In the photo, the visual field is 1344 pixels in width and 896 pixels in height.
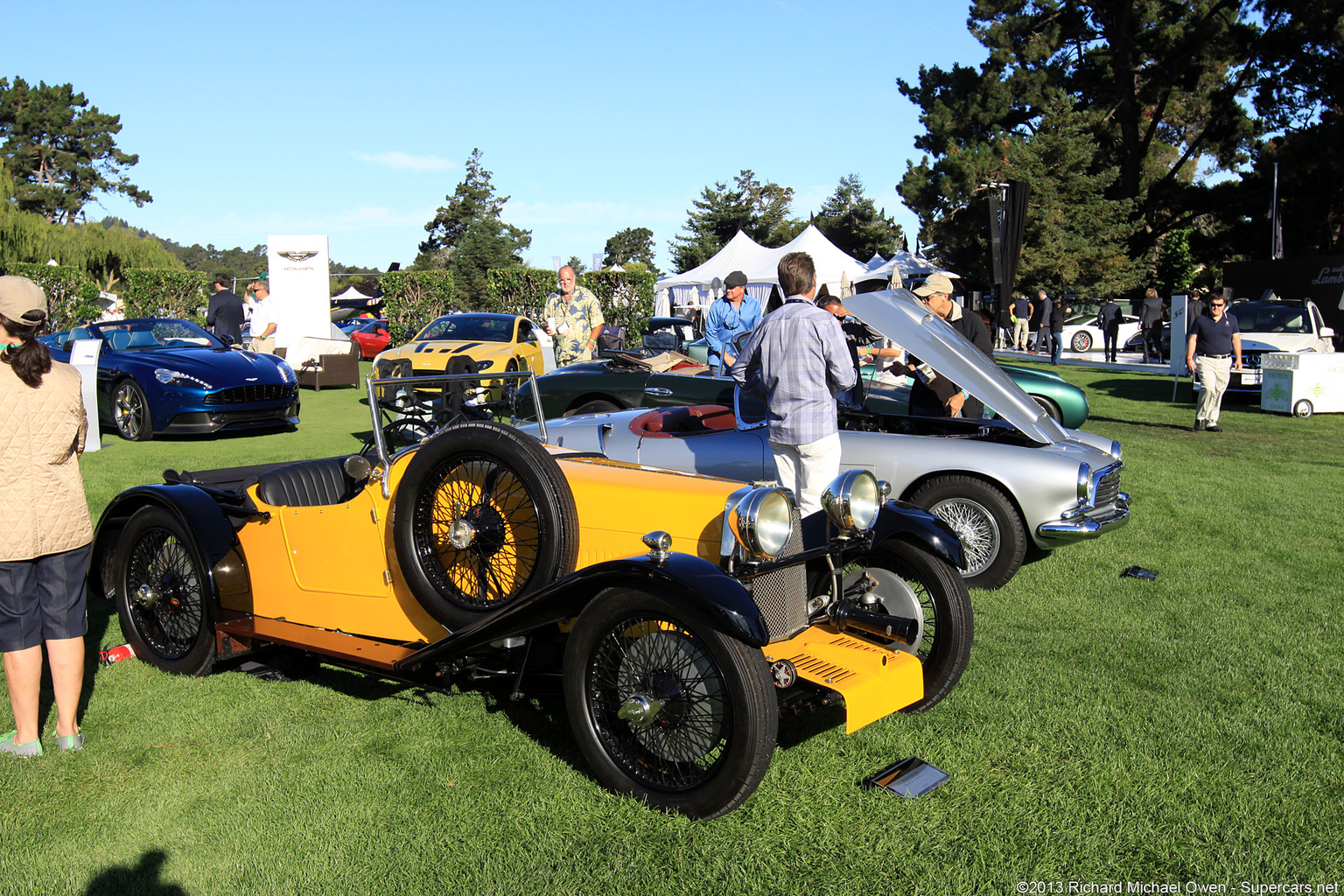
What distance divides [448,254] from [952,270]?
44960mm

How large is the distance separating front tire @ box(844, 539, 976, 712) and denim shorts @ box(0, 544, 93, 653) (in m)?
3.09

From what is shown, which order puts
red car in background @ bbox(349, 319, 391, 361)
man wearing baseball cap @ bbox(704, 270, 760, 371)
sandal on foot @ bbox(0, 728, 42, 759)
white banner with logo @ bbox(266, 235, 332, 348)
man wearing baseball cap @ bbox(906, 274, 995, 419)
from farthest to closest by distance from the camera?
red car in background @ bbox(349, 319, 391, 361) → white banner with logo @ bbox(266, 235, 332, 348) → man wearing baseball cap @ bbox(704, 270, 760, 371) → man wearing baseball cap @ bbox(906, 274, 995, 419) → sandal on foot @ bbox(0, 728, 42, 759)

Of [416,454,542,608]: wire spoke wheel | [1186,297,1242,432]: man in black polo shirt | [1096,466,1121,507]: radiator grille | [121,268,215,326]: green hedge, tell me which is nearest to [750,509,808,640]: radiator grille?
[416,454,542,608]: wire spoke wheel

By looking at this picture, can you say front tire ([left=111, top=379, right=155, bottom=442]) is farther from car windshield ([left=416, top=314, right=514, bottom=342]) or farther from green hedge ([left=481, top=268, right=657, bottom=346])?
green hedge ([left=481, top=268, right=657, bottom=346])

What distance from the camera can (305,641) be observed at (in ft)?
12.5

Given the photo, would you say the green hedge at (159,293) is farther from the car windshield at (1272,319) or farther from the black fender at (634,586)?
the black fender at (634,586)

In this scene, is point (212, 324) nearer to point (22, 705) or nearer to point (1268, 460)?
point (22, 705)

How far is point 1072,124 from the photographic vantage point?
34.3 m

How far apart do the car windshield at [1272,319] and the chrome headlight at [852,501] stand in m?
16.6

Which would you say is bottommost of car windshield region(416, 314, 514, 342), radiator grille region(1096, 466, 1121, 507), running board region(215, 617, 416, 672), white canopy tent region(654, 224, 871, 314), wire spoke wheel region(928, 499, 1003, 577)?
running board region(215, 617, 416, 672)

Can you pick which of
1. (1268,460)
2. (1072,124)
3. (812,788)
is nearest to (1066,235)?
(1072,124)

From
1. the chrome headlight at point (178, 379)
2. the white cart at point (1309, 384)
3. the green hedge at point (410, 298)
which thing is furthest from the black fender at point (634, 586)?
the green hedge at point (410, 298)

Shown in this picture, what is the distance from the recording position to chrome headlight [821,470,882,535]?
11.2ft

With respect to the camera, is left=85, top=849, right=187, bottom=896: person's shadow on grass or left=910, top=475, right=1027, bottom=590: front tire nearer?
left=85, top=849, right=187, bottom=896: person's shadow on grass
